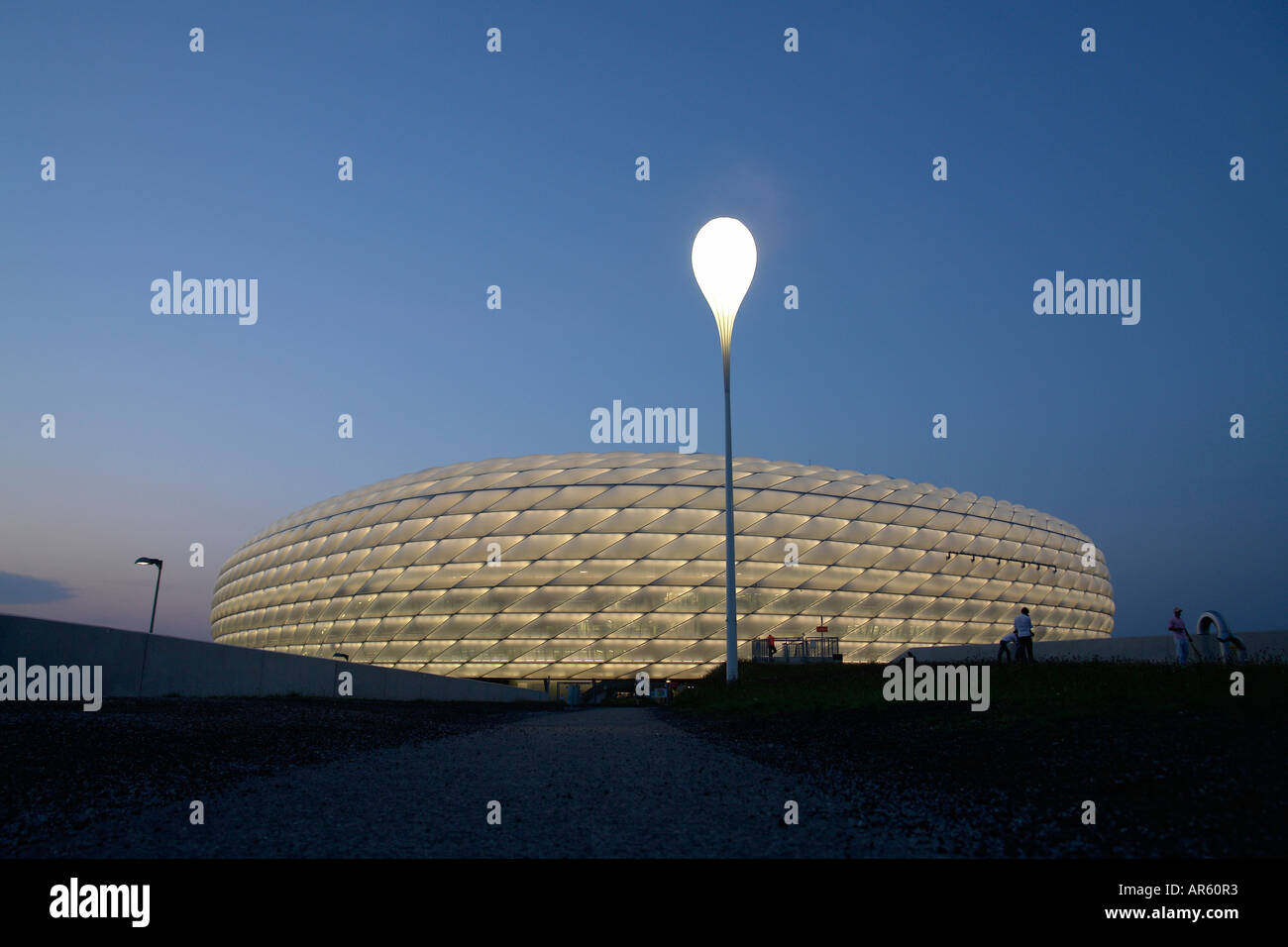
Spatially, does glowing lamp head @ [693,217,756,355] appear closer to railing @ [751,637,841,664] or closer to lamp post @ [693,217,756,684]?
lamp post @ [693,217,756,684]

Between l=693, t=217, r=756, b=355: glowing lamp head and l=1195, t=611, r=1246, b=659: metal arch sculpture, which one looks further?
l=693, t=217, r=756, b=355: glowing lamp head

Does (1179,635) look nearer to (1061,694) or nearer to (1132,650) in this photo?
(1132,650)

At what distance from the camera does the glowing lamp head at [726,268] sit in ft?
69.1

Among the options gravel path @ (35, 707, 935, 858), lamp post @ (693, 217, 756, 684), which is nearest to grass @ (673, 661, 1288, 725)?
gravel path @ (35, 707, 935, 858)

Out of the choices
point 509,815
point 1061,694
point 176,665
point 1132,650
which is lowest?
point 1132,650

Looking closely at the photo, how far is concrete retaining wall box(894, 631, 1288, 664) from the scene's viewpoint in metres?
17.2

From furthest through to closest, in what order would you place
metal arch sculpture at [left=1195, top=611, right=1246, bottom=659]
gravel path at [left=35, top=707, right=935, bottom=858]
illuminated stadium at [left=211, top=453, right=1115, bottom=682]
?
illuminated stadium at [left=211, top=453, right=1115, bottom=682]
metal arch sculpture at [left=1195, top=611, right=1246, bottom=659]
gravel path at [left=35, top=707, right=935, bottom=858]

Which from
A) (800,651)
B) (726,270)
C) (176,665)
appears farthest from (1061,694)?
(800,651)

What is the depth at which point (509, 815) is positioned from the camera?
201 inches

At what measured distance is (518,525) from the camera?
141 ft

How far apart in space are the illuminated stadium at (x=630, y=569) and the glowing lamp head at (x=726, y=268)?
72.0 feet

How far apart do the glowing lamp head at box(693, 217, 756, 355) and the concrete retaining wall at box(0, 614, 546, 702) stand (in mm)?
13431

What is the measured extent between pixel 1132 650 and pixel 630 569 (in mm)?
24195
